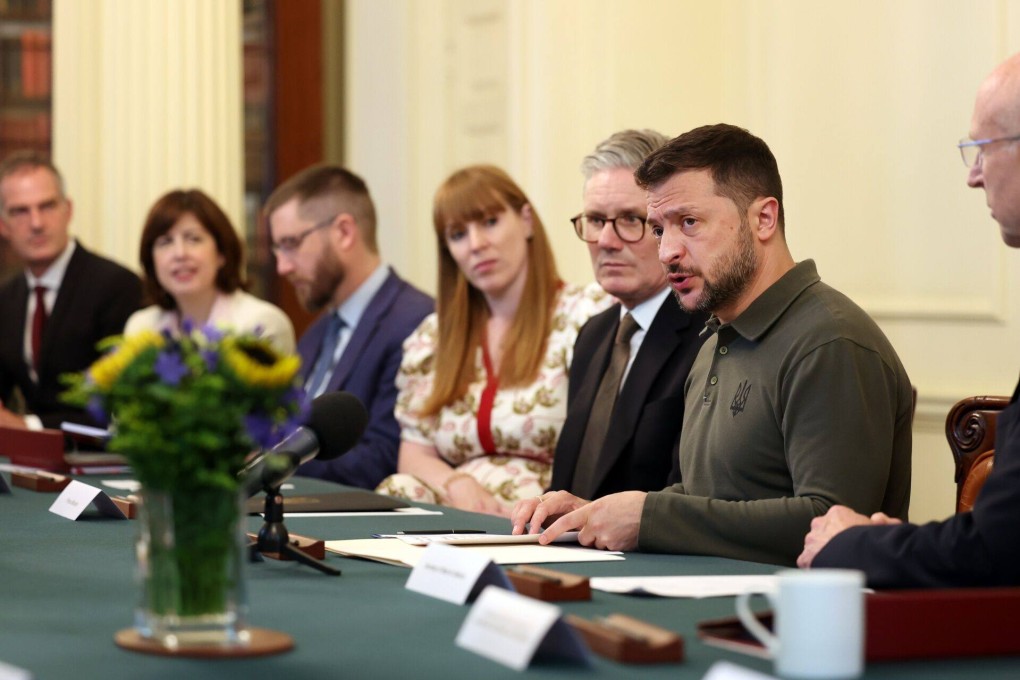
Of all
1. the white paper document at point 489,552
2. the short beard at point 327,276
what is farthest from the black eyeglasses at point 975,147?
the short beard at point 327,276

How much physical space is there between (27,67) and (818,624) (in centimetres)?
577

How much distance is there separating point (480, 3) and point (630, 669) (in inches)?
192

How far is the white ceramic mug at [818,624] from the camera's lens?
51.1 inches

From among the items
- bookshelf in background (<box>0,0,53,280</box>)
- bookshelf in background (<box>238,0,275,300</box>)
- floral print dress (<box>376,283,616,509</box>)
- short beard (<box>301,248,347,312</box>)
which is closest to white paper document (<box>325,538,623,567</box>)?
floral print dress (<box>376,283,616,509</box>)

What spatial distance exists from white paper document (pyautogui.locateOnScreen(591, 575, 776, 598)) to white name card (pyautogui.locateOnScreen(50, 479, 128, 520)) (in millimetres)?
1068

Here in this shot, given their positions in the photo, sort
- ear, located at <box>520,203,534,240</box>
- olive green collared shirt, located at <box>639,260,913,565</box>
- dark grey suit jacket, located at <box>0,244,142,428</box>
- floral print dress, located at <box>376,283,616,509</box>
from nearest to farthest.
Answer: olive green collared shirt, located at <box>639,260,913,565</box>, floral print dress, located at <box>376,283,616,509</box>, ear, located at <box>520,203,534,240</box>, dark grey suit jacket, located at <box>0,244,142,428</box>

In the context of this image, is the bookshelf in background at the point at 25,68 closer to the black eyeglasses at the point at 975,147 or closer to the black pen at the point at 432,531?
the black pen at the point at 432,531

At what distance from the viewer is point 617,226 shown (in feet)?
10.8

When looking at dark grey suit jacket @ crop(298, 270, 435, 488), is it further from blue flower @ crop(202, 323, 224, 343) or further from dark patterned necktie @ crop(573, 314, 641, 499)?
blue flower @ crop(202, 323, 224, 343)

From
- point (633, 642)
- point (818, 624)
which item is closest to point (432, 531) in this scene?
point (633, 642)

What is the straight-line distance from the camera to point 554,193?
5316 millimetres

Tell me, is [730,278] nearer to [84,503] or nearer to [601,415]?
[601,415]

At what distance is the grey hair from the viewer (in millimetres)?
3297

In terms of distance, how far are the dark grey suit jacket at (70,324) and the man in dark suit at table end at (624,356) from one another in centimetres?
256
